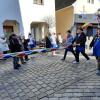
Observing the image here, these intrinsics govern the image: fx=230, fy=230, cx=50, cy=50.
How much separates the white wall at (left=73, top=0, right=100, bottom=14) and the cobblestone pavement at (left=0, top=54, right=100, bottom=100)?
15.6 metres

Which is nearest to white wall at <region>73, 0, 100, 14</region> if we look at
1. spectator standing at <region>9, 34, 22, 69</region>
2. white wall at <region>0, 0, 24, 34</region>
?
white wall at <region>0, 0, 24, 34</region>

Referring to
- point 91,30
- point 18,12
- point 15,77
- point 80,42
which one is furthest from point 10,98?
point 91,30

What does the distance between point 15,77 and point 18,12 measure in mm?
10880

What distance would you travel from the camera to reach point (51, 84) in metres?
6.89

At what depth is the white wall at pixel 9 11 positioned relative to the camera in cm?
1702

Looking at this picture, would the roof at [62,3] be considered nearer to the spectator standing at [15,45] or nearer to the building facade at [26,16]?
the building facade at [26,16]

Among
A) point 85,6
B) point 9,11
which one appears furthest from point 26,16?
point 85,6

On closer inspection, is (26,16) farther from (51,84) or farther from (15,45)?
(51,84)

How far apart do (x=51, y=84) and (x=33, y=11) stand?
13.1m

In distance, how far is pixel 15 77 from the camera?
8.05 metres

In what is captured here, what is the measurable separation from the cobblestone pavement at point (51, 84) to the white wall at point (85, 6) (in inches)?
612

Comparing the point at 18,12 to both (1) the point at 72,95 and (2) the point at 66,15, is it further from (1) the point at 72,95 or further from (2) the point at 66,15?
(1) the point at 72,95

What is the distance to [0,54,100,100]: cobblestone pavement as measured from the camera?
5871 millimetres

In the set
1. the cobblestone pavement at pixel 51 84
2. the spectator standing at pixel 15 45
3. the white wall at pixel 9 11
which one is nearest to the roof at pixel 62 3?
the white wall at pixel 9 11
